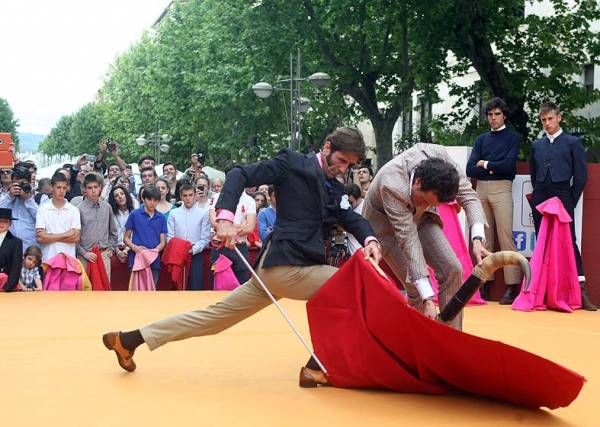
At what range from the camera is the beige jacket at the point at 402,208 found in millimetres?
6941

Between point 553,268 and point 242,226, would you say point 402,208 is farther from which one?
point 242,226

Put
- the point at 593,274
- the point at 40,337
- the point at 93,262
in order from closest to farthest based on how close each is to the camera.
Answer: the point at 40,337 < the point at 593,274 < the point at 93,262

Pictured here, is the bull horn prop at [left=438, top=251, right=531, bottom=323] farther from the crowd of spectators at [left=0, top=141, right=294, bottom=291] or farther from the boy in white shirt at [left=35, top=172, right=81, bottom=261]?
the boy in white shirt at [left=35, top=172, right=81, bottom=261]

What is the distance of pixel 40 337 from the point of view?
923 cm

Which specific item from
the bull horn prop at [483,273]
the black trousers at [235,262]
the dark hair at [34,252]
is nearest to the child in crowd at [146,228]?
the black trousers at [235,262]

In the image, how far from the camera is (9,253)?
12820 millimetres

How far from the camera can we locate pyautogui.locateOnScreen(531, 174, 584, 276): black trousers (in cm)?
1210

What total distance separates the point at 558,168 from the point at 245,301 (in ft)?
20.4

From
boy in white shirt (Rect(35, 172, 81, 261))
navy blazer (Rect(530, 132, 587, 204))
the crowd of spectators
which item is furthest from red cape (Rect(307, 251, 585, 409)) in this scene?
boy in white shirt (Rect(35, 172, 81, 261))

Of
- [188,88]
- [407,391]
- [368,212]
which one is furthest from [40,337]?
[188,88]

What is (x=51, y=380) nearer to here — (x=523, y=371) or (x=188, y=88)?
(x=523, y=371)

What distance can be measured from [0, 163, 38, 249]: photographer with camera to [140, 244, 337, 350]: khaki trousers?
688 centimetres

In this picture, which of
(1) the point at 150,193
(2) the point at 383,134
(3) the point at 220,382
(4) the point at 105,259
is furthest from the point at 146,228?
(2) the point at 383,134

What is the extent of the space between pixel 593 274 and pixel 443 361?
286 inches
